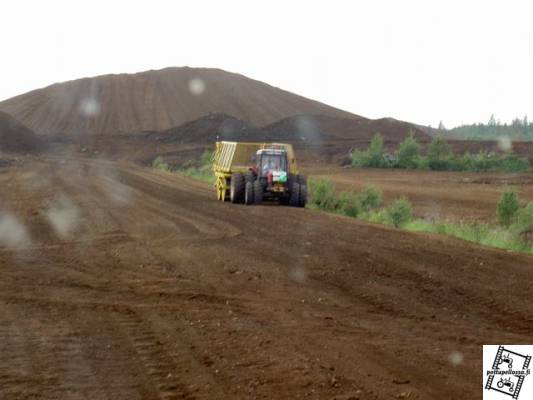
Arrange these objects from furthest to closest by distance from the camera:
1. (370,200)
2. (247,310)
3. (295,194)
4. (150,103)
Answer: (150,103), (370,200), (295,194), (247,310)

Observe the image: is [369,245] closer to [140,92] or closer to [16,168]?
[16,168]

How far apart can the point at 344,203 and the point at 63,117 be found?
3281 inches

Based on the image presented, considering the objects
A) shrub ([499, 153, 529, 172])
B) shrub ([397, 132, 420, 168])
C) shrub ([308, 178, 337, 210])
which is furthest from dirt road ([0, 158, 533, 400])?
shrub ([397, 132, 420, 168])

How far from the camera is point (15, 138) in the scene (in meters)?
79.0

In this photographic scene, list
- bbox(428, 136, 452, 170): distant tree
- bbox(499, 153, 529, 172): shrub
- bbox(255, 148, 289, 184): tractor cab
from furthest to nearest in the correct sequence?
bbox(428, 136, 452, 170): distant tree, bbox(499, 153, 529, 172): shrub, bbox(255, 148, 289, 184): tractor cab

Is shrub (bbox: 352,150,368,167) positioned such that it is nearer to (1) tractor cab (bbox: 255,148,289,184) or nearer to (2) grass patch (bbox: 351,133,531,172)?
(2) grass patch (bbox: 351,133,531,172)

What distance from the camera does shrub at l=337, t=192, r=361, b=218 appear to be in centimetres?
2975

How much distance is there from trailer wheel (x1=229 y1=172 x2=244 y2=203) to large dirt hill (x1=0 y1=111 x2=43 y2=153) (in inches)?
2092

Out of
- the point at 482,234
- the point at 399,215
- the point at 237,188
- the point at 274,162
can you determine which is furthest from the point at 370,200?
the point at 482,234

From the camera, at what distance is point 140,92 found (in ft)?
384

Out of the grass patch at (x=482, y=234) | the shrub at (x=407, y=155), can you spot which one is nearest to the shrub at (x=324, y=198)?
the grass patch at (x=482, y=234)

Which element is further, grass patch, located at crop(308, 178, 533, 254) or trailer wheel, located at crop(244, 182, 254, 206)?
trailer wheel, located at crop(244, 182, 254, 206)

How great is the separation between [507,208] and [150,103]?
304 feet

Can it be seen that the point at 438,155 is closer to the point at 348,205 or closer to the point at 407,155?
the point at 407,155
